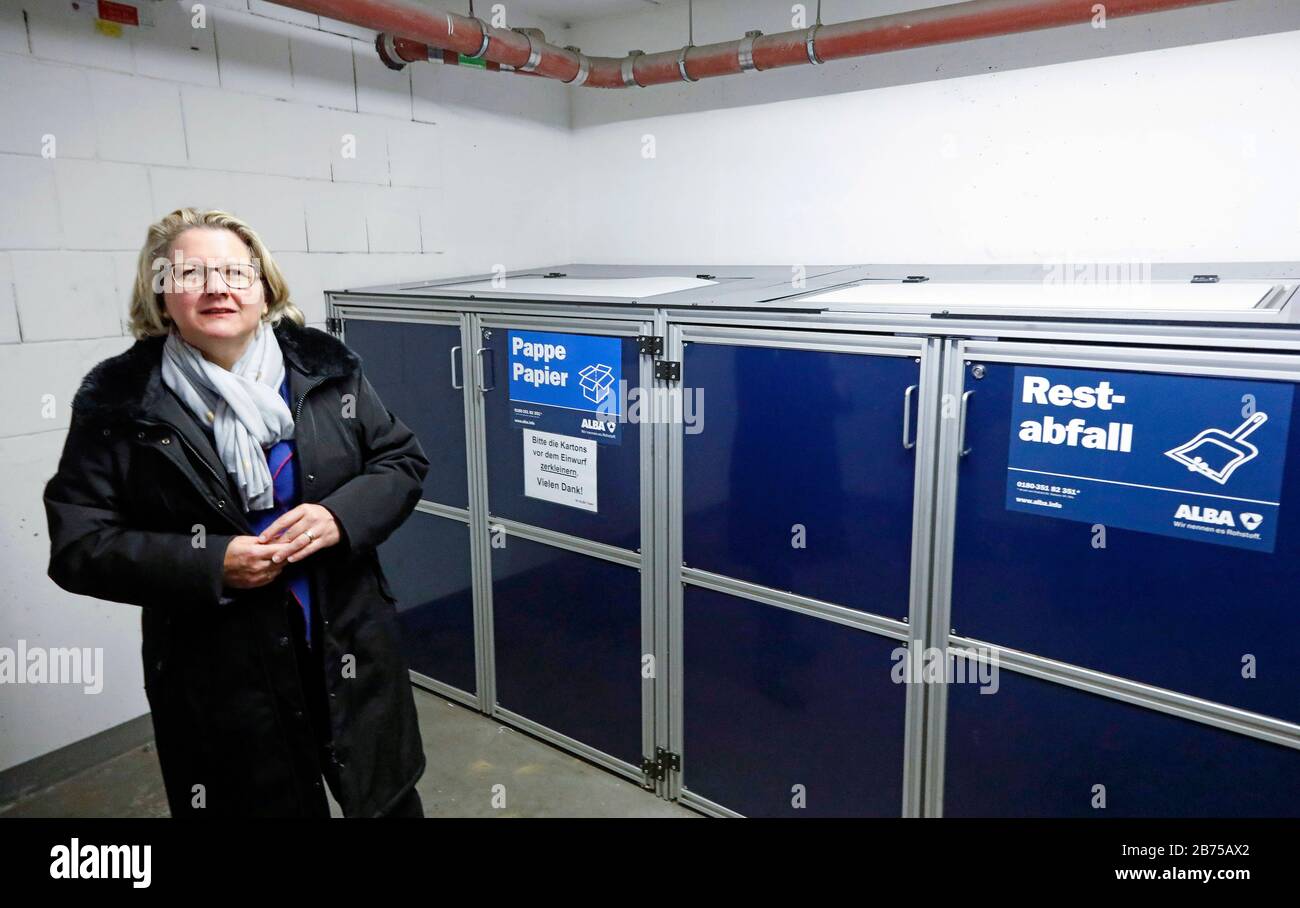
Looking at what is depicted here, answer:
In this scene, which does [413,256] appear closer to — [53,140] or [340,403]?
[53,140]

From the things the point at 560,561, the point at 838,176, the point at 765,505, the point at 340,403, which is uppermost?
the point at 838,176

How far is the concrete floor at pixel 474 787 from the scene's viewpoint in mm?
2383

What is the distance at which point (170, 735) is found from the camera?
1445 millimetres

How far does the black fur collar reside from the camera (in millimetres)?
1326

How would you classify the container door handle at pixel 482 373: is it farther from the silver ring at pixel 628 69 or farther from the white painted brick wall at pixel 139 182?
the silver ring at pixel 628 69

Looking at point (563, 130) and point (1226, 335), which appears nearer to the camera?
point (1226, 335)

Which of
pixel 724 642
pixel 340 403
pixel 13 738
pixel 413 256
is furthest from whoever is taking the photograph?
pixel 413 256

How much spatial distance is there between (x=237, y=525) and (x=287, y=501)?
110 mm

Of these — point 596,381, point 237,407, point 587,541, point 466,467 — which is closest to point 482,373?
point 466,467

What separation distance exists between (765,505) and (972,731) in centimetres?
67

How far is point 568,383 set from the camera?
2.38m

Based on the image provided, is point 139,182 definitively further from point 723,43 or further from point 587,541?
point 723,43

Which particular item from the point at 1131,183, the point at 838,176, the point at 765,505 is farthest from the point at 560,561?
the point at 1131,183

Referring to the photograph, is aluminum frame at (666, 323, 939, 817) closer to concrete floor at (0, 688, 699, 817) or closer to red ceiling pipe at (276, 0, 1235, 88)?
concrete floor at (0, 688, 699, 817)
